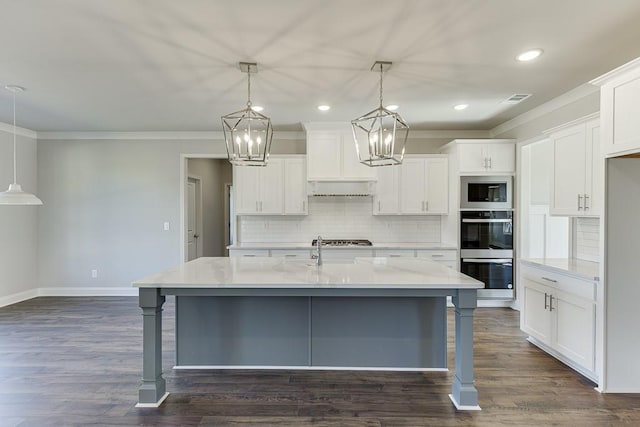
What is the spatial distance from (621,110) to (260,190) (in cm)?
419

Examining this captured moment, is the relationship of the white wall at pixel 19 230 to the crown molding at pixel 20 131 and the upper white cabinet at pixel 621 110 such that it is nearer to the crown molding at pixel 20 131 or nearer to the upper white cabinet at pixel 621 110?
the crown molding at pixel 20 131

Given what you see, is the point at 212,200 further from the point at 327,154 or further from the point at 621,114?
the point at 621,114

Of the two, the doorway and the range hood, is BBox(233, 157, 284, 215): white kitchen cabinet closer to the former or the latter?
the range hood

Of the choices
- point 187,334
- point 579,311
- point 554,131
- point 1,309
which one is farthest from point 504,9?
point 1,309

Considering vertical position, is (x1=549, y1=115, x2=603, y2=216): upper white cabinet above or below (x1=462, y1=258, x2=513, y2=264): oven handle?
above

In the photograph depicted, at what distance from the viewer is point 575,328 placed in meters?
3.18

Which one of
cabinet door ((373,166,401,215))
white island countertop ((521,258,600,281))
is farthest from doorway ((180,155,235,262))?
white island countertop ((521,258,600,281))

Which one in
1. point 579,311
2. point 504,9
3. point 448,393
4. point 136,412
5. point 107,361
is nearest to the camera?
point 504,9

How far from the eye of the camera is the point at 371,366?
323 centimetres

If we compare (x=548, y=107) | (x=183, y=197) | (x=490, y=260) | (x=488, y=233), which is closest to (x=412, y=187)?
(x=488, y=233)

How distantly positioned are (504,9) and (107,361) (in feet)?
13.5

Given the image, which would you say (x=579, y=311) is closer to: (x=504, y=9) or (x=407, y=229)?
(x=504, y=9)

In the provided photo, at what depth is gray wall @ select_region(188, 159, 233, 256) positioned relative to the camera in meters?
7.39

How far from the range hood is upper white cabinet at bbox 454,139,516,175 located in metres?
1.29
